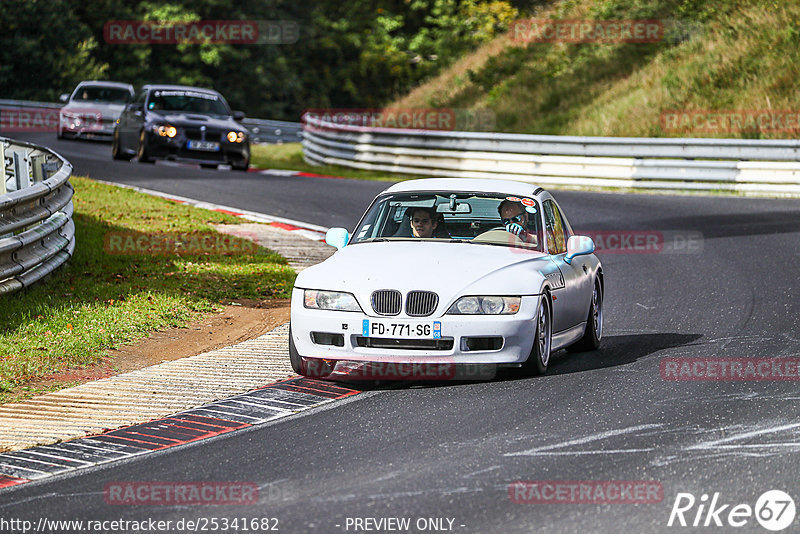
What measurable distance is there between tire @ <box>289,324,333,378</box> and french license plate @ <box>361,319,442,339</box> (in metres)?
0.60

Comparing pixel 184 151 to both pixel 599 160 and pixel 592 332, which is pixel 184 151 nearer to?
pixel 599 160

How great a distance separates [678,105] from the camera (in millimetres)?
29906

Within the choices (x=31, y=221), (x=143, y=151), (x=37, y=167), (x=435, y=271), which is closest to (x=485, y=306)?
(x=435, y=271)

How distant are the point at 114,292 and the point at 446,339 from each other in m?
5.08

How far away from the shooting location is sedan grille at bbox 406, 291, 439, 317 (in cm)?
830

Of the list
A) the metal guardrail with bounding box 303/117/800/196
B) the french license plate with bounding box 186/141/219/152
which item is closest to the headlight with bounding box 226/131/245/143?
the french license plate with bounding box 186/141/219/152

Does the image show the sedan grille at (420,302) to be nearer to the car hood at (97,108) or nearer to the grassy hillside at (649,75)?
the grassy hillside at (649,75)

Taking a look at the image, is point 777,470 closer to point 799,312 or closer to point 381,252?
point 381,252

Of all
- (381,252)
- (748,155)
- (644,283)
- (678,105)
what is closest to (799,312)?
(644,283)
